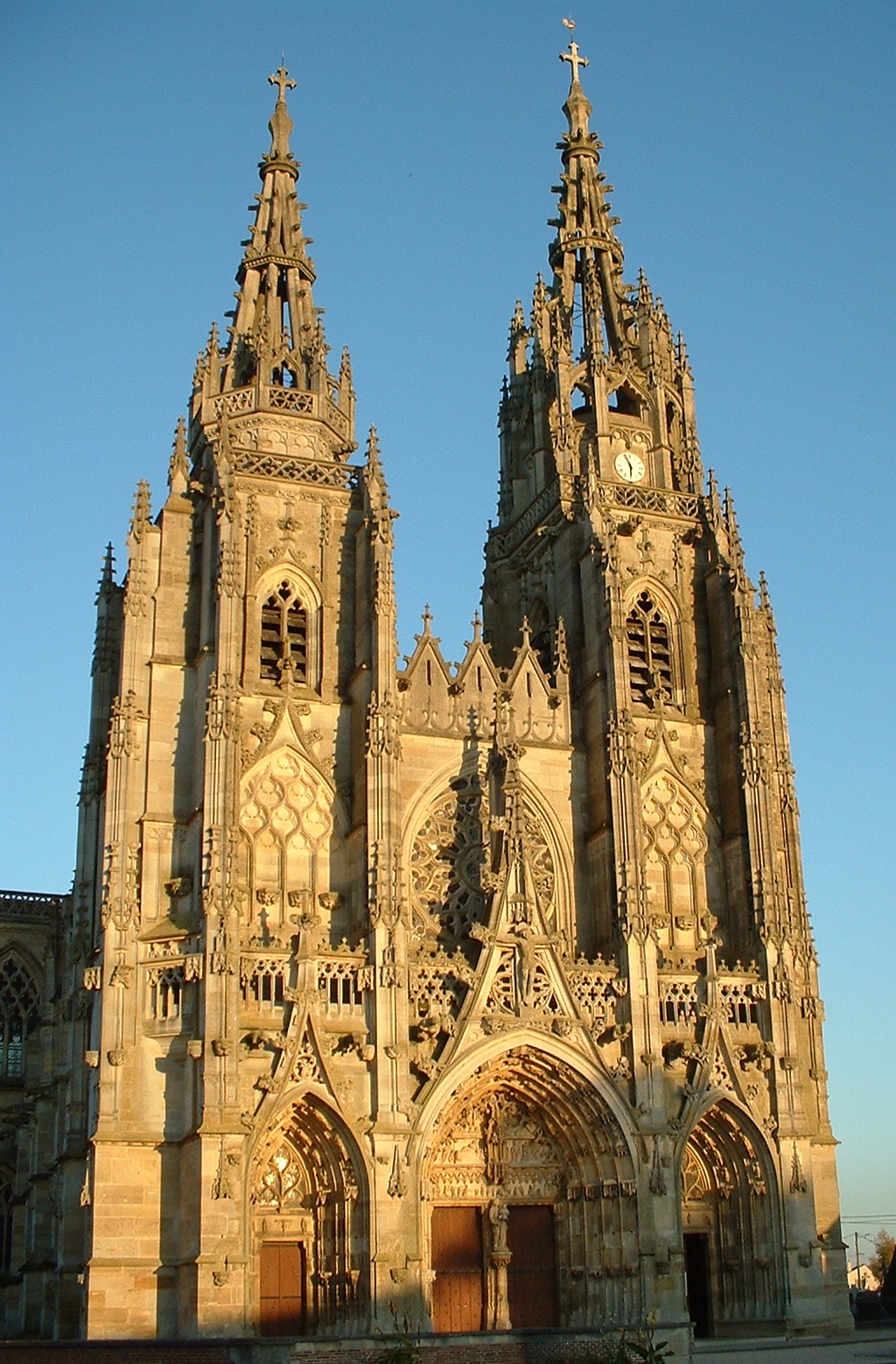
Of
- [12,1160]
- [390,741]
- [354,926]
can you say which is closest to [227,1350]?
[354,926]

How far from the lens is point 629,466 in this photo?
40.3 meters

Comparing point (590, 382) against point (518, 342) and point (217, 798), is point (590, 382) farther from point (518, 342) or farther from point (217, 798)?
point (217, 798)

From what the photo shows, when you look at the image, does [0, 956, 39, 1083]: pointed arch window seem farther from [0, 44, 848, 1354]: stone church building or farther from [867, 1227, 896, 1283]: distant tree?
[867, 1227, 896, 1283]: distant tree

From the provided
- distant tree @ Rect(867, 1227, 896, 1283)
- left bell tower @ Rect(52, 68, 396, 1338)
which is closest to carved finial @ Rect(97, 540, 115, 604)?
left bell tower @ Rect(52, 68, 396, 1338)

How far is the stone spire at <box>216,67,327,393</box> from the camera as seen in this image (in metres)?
39.0

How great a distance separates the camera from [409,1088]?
99.3 ft

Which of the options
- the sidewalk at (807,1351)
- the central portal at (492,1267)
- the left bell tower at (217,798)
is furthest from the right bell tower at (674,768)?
the left bell tower at (217,798)

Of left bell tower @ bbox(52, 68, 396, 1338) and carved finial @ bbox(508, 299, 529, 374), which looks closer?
left bell tower @ bbox(52, 68, 396, 1338)

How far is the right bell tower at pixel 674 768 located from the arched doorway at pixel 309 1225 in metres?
5.93

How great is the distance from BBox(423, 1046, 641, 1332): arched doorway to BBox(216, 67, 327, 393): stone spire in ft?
54.5

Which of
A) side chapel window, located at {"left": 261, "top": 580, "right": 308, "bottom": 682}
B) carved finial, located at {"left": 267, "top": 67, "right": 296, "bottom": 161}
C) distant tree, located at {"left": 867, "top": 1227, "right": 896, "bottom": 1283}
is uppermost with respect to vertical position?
carved finial, located at {"left": 267, "top": 67, "right": 296, "bottom": 161}

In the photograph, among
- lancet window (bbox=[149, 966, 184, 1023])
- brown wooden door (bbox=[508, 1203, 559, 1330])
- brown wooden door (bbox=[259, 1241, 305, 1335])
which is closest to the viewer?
brown wooden door (bbox=[259, 1241, 305, 1335])

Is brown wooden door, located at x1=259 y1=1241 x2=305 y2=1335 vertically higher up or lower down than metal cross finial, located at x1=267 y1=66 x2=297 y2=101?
lower down

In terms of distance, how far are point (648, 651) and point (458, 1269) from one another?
45.7ft
